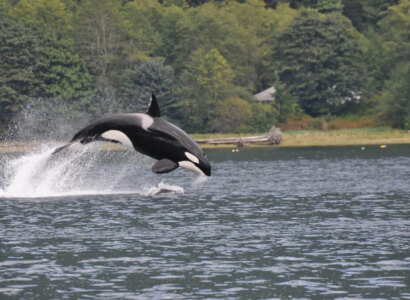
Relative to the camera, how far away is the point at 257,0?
549ft

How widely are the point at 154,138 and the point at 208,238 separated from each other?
3.96 meters

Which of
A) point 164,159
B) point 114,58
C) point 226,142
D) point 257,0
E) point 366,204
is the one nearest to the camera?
point 164,159

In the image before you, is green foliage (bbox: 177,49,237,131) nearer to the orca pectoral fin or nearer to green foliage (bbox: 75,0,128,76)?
green foliage (bbox: 75,0,128,76)

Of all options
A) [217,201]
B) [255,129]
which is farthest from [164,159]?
[255,129]

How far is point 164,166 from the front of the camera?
30547 mm

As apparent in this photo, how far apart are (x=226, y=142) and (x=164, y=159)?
7328cm

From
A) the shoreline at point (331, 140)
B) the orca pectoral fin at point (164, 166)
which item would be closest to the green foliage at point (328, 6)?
the shoreline at point (331, 140)

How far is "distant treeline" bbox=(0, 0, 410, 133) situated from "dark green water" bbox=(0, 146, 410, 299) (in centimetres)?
5845

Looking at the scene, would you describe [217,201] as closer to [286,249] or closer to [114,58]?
[286,249]

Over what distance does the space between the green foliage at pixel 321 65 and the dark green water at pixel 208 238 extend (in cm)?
6393

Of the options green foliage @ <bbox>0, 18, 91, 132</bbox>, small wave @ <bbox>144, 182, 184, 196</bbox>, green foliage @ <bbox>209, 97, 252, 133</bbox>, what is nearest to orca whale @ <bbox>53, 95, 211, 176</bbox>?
small wave @ <bbox>144, 182, 184, 196</bbox>

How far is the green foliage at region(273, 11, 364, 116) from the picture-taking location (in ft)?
404

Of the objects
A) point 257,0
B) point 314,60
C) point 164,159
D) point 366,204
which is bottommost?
point 366,204

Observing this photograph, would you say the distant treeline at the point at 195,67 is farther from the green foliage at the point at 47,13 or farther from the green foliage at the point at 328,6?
the green foliage at the point at 328,6
